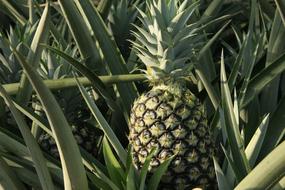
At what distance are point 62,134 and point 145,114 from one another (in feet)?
0.89

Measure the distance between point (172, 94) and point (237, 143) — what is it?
0.17 m

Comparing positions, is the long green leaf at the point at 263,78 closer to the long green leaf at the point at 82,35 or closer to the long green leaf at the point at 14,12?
the long green leaf at the point at 82,35

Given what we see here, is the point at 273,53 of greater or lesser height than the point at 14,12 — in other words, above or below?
below

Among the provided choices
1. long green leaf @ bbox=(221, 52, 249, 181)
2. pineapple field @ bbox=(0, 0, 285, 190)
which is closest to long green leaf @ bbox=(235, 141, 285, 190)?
pineapple field @ bbox=(0, 0, 285, 190)

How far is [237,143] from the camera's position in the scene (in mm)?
968

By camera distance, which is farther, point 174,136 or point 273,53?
point 273,53

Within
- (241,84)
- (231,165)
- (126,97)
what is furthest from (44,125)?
(241,84)

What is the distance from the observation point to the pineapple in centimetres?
102

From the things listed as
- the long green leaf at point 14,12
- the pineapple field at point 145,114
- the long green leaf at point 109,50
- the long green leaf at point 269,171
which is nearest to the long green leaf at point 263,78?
the pineapple field at point 145,114

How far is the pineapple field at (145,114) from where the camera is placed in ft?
2.94

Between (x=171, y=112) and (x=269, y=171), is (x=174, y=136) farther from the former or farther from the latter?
(x=269, y=171)

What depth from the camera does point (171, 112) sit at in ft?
3.37

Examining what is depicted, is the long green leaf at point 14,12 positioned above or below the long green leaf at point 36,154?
above

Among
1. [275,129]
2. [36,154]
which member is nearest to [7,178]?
[36,154]
